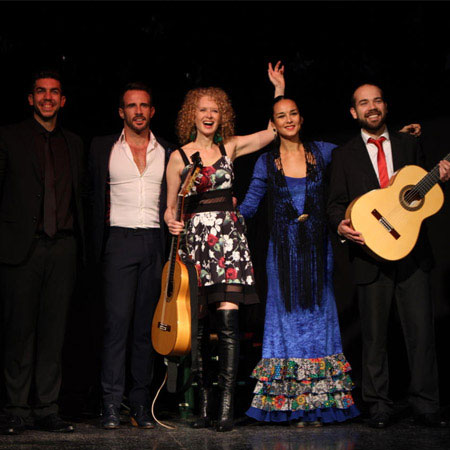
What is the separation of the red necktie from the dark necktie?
188 cm

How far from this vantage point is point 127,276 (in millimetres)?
4309

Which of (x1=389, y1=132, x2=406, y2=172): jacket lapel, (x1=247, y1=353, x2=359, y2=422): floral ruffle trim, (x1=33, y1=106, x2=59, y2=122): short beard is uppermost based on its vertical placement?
(x1=33, y1=106, x2=59, y2=122): short beard

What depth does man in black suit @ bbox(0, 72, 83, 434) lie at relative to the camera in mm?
4117

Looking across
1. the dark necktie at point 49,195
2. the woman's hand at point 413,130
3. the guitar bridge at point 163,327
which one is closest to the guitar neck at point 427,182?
the woman's hand at point 413,130

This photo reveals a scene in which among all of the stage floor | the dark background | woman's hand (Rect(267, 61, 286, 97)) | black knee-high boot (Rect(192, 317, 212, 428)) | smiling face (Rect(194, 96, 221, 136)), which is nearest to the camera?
the stage floor

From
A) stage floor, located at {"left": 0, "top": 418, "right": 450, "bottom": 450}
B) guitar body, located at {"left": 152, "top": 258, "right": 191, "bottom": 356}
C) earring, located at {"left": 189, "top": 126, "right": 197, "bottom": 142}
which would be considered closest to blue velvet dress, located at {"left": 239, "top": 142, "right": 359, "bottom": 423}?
stage floor, located at {"left": 0, "top": 418, "right": 450, "bottom": 450}

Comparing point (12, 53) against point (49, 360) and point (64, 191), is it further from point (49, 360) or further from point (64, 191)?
point (49, 360)

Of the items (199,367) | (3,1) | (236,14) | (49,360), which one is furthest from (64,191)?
(236,14)

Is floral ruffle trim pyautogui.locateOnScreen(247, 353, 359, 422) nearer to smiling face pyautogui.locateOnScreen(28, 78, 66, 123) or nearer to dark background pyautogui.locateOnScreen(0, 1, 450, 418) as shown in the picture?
dark background pyautogui.locateOnScreen(0, 1, 450, 418)

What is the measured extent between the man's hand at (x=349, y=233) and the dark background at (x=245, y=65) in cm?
116

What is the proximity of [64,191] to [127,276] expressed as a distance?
61 centimetres

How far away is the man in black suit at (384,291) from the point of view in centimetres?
413

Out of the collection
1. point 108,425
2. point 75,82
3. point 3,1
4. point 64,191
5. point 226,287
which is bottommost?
point 108,425

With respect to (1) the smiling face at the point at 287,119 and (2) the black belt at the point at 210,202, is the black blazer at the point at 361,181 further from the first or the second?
(2) the black belt at the point at 210,202
